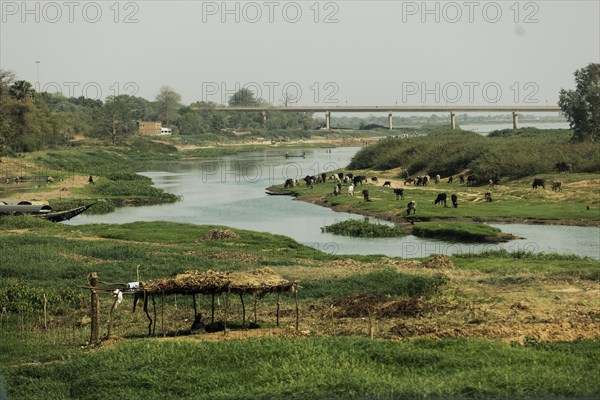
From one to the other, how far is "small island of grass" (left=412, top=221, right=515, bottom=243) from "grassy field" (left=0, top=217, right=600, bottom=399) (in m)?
7.22

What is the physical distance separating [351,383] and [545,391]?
2.94 m

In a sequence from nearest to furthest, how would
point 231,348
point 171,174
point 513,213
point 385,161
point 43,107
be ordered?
point 231,348
point 513,213
point 385,161
point 171,174
point 43,107

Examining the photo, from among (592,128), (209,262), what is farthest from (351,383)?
(592,128)

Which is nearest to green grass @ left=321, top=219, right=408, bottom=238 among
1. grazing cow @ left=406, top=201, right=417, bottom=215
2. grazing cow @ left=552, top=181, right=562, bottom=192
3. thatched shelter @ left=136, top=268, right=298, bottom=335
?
grazing cow @ left=406, top=201, right=417, bottom=215

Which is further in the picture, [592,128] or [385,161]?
[385,161]

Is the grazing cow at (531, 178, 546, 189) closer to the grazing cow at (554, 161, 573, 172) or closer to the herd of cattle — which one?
the herd of cattle

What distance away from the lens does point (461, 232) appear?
124 ft

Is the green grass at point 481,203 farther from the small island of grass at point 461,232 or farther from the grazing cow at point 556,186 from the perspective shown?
the small island of grass at point 461,232

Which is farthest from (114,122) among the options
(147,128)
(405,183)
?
(405,183)

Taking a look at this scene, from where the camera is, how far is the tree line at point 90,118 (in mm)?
76688

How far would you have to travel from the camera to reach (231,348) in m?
16.4

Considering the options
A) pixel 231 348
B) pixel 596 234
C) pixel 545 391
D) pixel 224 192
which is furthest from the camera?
pixel 224 192

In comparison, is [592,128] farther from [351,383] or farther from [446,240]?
[351,383]

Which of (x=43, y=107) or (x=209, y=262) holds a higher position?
(x=43, y=107)
